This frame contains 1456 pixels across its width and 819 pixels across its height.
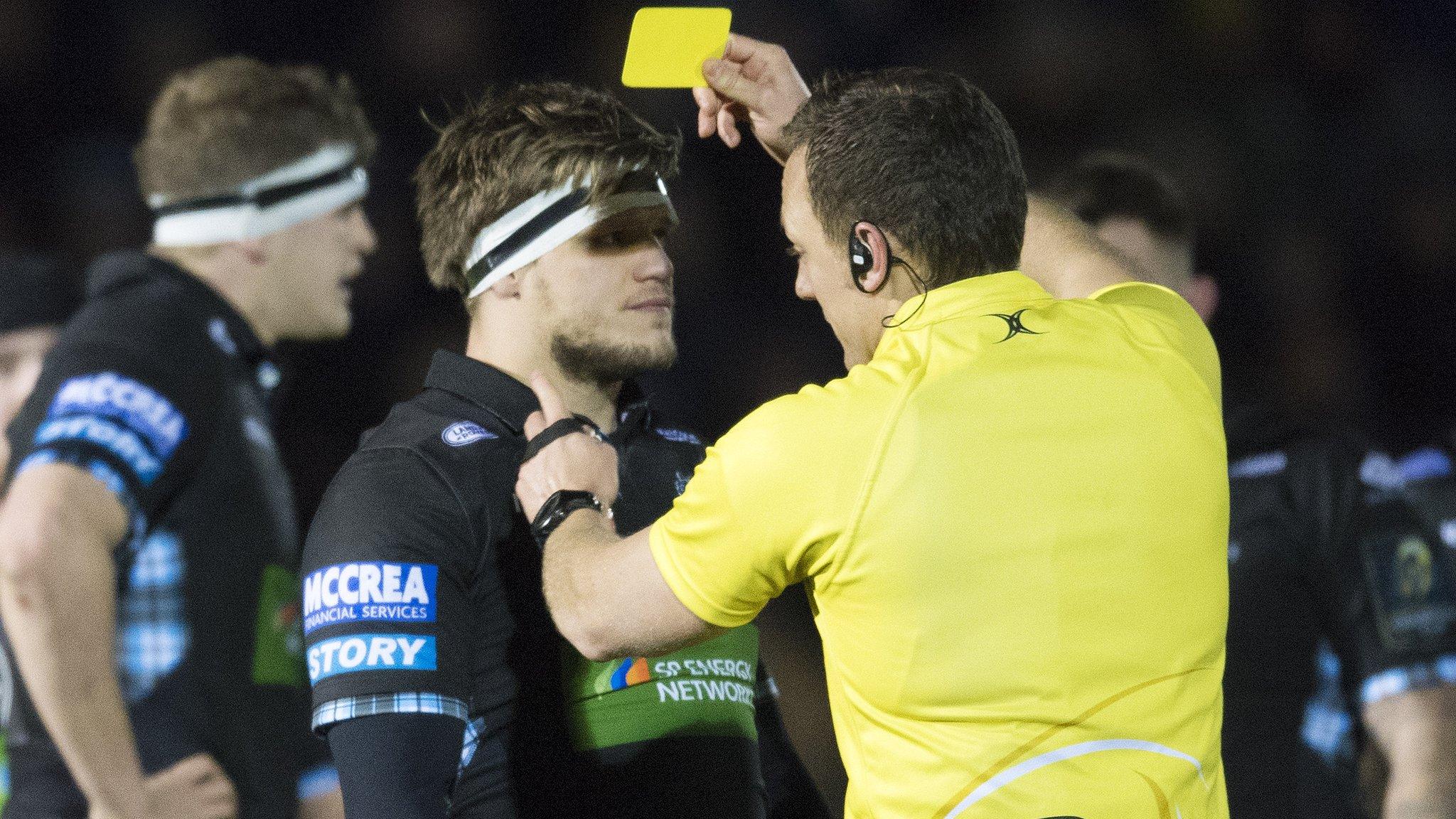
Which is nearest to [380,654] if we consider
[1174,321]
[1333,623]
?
[1174,321]

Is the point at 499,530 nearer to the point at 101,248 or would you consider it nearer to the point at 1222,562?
the point at 1222,562

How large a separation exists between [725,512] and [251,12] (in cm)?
394

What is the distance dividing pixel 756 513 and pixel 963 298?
39 centimetres

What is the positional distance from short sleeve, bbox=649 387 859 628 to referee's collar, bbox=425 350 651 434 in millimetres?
579

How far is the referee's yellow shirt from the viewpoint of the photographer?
1.65m

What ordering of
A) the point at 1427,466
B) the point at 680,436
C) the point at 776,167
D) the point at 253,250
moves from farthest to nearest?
the point at 776,167 < the point at 1427,466 < the point at 253,250 < the point at 680,436

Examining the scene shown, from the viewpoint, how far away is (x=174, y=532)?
3.05 meters

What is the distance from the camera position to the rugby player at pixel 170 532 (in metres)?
2.85

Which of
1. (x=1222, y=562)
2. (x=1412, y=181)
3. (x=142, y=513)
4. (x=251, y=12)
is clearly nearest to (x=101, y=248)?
(x=251, y=12)

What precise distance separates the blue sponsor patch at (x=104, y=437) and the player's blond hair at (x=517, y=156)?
0.87 m

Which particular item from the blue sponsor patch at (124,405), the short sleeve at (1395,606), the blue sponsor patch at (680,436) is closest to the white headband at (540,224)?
the blue sponsor patch at (680,436)

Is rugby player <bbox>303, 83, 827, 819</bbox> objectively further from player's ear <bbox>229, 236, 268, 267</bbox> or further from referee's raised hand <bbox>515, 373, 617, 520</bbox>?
player's ear <bbox>229, 236, 268, 267</bbox>

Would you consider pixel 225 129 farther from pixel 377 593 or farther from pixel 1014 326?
pixel 1014 326

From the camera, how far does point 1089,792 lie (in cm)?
166
